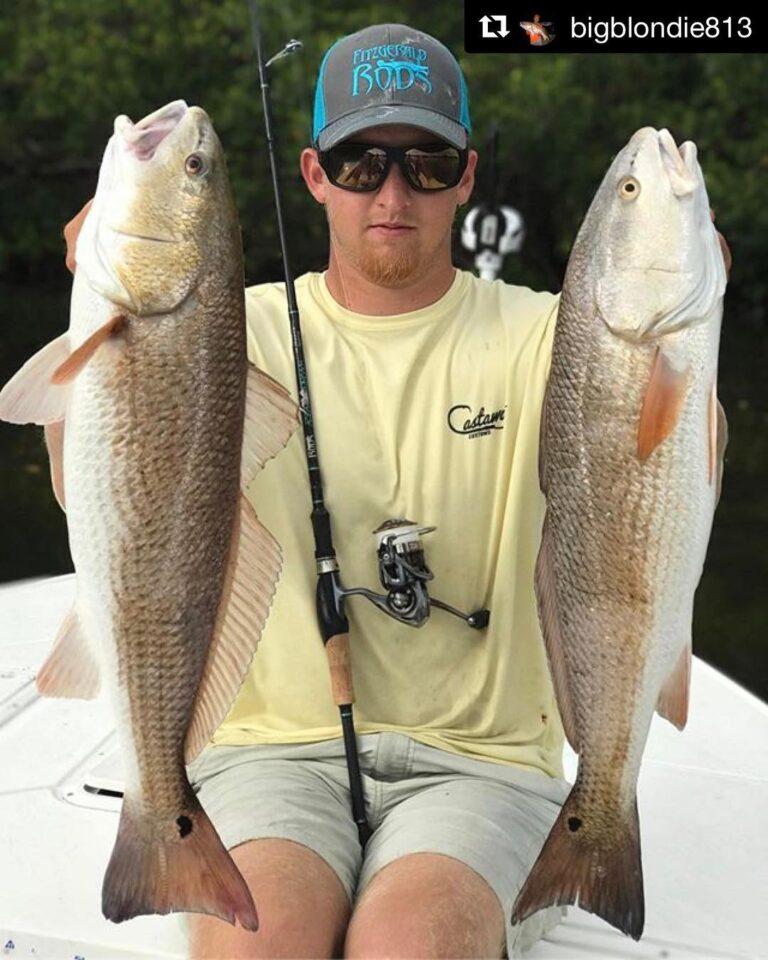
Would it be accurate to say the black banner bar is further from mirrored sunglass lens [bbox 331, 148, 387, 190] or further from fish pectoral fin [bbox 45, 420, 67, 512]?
fish pectoral fin [bbox 45, 420, 67, 512]

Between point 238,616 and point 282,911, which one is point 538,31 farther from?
point 282,911

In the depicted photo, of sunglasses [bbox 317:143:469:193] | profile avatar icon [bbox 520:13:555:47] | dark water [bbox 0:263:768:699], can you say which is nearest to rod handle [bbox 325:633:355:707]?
sunglasses [bbox 317:143:469:193]

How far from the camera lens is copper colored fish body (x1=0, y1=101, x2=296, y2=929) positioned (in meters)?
2.22

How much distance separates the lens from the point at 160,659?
230cm

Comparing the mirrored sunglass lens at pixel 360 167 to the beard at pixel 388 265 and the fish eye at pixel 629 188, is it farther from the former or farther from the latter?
the fish eye at pixel 629 188

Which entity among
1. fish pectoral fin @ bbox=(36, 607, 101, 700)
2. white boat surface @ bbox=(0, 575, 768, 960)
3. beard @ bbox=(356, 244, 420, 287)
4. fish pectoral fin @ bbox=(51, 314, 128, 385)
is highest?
beard @ bbox=(356, 244, 420, 287)

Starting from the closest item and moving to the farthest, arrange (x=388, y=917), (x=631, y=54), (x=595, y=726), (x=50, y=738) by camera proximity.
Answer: (x=388, y=917)
(x=595, y=726)
(x=50, y=738)
(x=631, y=54)

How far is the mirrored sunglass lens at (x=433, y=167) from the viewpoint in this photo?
267 cm

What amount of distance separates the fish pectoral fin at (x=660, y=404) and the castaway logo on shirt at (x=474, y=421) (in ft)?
1.54

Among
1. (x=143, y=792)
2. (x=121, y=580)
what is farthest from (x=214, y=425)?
(x=143, y=792)

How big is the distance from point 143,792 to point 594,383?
1.10 m

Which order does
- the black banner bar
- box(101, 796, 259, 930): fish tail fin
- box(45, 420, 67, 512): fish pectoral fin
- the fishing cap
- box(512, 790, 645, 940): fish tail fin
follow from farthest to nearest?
1. the black banner bar
2. the fishing cap
3. box(45, 420, 67, 512): fish pectoral fin
4. box(512, 790, 645, 940): fish tail fin
5. box(101, 796, 259, 930): fish tail fin

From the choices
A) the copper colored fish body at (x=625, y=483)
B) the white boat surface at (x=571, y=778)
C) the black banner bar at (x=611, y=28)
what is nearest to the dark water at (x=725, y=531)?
the white boat surface at (x=571, y=778)

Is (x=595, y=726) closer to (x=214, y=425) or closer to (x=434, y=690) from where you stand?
(x=434, y=690)
